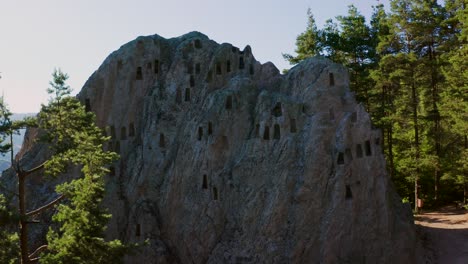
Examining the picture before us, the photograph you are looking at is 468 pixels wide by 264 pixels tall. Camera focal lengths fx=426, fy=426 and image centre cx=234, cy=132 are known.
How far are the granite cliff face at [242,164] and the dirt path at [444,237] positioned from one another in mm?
2608

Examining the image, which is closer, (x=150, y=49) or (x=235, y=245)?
(x=235, y=245)

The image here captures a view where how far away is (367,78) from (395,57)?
2.96 metres

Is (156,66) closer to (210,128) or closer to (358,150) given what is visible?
(210,128)

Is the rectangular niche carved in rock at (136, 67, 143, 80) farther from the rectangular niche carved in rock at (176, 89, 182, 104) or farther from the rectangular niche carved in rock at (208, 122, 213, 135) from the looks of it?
the rectangular niche carved in rock at (208, 122, 213, 135)

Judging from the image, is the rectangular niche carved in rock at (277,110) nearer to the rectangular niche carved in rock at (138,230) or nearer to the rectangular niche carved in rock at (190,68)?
the rectangular niche carved in rock at (190,68)

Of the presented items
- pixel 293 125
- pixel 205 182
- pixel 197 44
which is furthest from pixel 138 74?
pixel 293 125

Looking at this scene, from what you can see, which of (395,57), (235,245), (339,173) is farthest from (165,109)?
(395,57)

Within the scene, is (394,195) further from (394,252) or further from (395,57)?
(395,57)

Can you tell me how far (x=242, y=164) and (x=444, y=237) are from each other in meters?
15.3

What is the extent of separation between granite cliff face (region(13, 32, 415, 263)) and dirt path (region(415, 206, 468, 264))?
8.56 ft

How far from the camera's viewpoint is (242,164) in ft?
85.3

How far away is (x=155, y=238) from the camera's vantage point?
26828mm

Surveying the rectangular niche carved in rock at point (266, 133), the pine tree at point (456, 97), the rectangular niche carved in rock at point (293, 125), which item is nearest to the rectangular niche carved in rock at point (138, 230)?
the rectangular niche carved in rock at point (266, 133)

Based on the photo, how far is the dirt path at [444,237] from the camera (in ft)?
90.4
